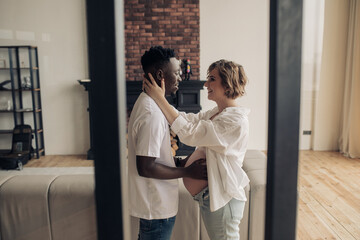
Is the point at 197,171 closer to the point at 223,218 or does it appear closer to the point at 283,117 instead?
the point at 223,218

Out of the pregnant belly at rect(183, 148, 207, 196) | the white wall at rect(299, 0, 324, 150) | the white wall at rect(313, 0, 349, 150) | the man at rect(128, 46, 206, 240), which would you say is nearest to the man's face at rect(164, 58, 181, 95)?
the man at rect(128, 46, 206, 240)

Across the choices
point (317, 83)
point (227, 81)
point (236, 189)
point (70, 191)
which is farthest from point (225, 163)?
point (317, 83)

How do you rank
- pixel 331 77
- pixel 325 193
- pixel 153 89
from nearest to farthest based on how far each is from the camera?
pixel 153 89 < pixel 325 193 < pixel 331 77

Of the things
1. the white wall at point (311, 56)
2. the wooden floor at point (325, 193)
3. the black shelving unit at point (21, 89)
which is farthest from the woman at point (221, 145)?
the black shelving unit at point (21, 89)

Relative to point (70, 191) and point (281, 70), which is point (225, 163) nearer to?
point (281, 70)

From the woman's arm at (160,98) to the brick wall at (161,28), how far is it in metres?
4.22

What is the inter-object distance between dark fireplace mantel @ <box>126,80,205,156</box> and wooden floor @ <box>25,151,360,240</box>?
1419mm

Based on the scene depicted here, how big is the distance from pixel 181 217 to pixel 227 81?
2.85ft

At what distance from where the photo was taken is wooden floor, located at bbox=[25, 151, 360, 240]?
2541 mm

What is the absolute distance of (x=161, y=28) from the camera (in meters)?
5.29

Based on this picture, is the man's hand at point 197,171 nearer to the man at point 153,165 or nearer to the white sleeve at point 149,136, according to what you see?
the man at point 153,165

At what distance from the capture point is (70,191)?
5.24 feet

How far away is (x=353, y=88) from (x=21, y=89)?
5870 millimetres

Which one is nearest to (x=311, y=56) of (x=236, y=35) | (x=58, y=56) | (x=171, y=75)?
(x=236, y=35)
